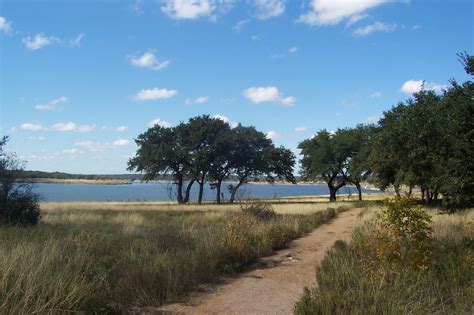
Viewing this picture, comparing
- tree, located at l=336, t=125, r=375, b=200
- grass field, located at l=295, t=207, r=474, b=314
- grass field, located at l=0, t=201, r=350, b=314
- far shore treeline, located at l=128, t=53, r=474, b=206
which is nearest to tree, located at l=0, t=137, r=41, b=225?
grass field, located at l=0, t=201, r=350, b=314

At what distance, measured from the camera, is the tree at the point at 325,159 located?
62438 millimetres

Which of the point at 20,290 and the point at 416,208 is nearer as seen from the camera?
the point at 20,290

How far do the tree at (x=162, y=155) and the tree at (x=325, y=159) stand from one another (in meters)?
16.7

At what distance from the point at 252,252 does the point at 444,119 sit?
12.2m

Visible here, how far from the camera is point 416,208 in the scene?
8266 mm

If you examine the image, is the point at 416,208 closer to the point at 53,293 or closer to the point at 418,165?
the point at 53,293

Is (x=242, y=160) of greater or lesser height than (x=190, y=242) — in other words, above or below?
above

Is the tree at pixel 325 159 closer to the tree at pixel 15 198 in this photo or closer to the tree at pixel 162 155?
the tree at pixel 162 155

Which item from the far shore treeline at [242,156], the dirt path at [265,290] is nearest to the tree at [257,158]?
the far shore treeline at [242,156]

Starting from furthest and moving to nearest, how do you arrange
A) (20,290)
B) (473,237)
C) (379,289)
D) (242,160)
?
1. (242,160)
2. (473,237)
3. (379,289)
4. (20,290)

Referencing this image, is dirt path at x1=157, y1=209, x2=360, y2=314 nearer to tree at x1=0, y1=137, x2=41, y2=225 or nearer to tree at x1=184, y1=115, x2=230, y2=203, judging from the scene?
tree at x1=0, y1=137, x2=41, y2=225

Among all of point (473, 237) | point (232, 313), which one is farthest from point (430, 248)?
point (473, 237)

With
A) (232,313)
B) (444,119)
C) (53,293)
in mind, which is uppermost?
(444,119)

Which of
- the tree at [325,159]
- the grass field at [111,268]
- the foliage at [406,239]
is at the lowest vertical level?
the grass field at [111,268]
